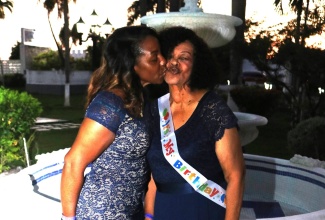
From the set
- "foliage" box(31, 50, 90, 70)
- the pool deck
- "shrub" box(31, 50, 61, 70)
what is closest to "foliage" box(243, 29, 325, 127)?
the pool deck

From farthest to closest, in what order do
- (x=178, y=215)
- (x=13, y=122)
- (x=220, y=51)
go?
(x=220, y=51) → (x=13, y=122) → (x=178, y=215)

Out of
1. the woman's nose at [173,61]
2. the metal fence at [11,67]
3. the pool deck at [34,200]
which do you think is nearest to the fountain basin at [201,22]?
the pool deck at [34,200]

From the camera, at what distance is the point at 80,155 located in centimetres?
192

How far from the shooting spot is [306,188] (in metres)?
5.17

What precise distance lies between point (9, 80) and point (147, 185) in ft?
111

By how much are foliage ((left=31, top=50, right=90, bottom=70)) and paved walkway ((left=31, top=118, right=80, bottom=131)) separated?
18.6 meters

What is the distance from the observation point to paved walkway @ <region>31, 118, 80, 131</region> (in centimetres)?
1294

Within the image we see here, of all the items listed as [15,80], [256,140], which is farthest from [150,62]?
[15,80]

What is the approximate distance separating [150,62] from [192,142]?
0.38 m

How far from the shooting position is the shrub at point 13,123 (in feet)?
18.8

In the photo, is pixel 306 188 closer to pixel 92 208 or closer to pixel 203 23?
pixel 203 23

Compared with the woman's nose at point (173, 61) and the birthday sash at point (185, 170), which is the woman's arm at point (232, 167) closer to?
the birthday sash at point (185, 170)

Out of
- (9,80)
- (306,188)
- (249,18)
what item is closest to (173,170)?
(306,188)

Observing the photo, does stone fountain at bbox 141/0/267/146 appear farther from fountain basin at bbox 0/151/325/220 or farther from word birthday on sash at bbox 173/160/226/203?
word birthday on sash at bbox 173/160/226/203
